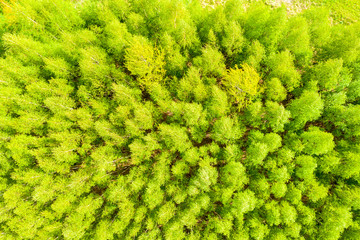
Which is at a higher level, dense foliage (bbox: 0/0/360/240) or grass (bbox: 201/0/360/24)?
grass (bbox: 201/0/360/24)

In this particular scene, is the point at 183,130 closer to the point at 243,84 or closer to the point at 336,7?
the point at 243,84

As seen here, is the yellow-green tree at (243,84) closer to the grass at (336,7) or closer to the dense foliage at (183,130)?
the dense foliage at (183,130)

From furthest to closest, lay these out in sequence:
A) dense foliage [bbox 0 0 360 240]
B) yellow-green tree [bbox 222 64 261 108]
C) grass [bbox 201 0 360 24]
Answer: grass [bbox 201 0 360 24] → yellow-green tree [bbox 222 64 261 108] → dense foliage [bbox 0 0 360 240]

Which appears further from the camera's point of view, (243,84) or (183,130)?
(183,130)

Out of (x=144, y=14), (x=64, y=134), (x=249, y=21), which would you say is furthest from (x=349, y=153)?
(x=64, y=134)

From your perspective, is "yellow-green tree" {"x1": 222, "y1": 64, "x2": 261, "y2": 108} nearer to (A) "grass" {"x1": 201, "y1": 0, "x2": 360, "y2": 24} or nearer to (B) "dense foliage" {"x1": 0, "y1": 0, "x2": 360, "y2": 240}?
(B) "dense foliage" {"x1": 0, "y1": 0, "x2": 360, "y2": 240}

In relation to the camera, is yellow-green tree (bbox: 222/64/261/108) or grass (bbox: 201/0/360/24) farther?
grass (bbox: 201/0/360/24)

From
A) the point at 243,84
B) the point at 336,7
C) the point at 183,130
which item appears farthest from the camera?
the point at 336,7

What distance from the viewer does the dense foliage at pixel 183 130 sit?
58.5ft

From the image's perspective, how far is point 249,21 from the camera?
2139cm

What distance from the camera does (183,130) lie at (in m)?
19.6

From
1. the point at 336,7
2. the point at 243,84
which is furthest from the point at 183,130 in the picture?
the point at 336,7

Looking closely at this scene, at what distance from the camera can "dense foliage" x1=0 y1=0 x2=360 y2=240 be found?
17.8 m

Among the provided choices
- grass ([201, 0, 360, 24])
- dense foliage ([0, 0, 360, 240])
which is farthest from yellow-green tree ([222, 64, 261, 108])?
grass ([201, 0, 360, 24])
